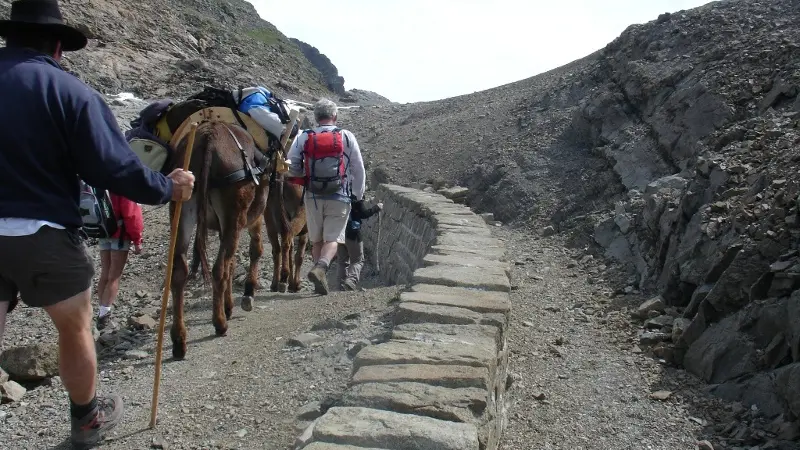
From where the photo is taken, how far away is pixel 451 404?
10.1ft

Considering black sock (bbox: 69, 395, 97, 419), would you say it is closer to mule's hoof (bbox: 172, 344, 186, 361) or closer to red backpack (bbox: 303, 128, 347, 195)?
mule's hoof (bbox: 172, 344, 186, 361)

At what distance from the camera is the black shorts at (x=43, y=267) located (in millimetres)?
2982

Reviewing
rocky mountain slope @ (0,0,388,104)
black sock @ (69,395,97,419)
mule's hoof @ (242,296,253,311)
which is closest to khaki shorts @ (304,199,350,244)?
mule's hoof @ (242,296,253,311)

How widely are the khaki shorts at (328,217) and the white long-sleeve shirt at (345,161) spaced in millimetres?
69

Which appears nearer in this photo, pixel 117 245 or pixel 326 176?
pixel 117 245

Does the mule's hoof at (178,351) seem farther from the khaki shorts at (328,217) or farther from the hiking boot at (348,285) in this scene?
the hiking boot at (348,285)

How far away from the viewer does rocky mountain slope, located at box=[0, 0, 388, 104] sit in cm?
2248

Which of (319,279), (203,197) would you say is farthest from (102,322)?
(319,279)

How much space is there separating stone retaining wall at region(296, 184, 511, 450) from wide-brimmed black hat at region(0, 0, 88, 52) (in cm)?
201

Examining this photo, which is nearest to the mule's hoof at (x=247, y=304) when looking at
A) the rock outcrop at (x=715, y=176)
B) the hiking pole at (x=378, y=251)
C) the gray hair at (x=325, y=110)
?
the gray hair at (x=325, y=110)

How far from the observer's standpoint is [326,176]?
7285 mm

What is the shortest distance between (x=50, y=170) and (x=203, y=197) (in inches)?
81.4

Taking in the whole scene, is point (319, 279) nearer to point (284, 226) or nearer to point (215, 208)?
point (284, 226)

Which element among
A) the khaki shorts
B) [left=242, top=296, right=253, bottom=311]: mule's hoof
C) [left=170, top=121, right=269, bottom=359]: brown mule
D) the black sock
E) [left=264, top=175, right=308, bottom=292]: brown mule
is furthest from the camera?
[left=264, top=175, right=308, bottom=292]: brown mule
